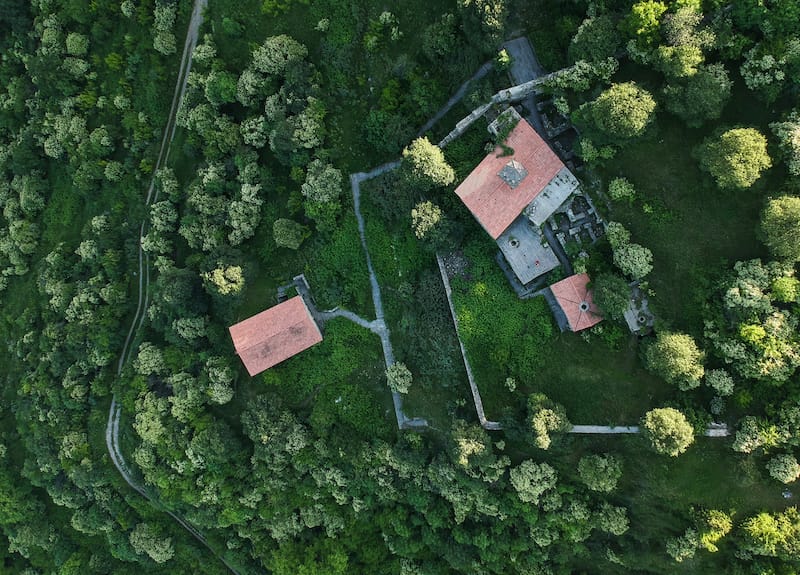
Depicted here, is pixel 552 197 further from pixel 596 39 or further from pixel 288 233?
pixel 288 233

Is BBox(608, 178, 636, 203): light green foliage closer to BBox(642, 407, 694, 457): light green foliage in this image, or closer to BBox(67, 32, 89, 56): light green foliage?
BBox(642, 407, 694, 457): light green foliage

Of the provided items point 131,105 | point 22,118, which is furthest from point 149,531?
point 22,118

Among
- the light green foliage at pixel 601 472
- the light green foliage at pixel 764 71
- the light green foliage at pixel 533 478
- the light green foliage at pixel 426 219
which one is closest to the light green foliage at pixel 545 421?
the light green foliage at pixel 533 478

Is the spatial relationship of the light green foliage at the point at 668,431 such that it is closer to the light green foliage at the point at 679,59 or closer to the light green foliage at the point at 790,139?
the light green foliage at the point at 790,139

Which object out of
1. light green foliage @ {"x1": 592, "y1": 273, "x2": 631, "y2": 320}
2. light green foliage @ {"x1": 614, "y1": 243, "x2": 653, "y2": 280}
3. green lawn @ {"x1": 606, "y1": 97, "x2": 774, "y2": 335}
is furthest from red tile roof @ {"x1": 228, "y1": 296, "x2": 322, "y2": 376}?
green lawn @ {"x1": 606, "y1": 97, "x2": 774, "y2": 335}

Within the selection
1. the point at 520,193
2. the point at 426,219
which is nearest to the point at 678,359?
the point at 520,193
